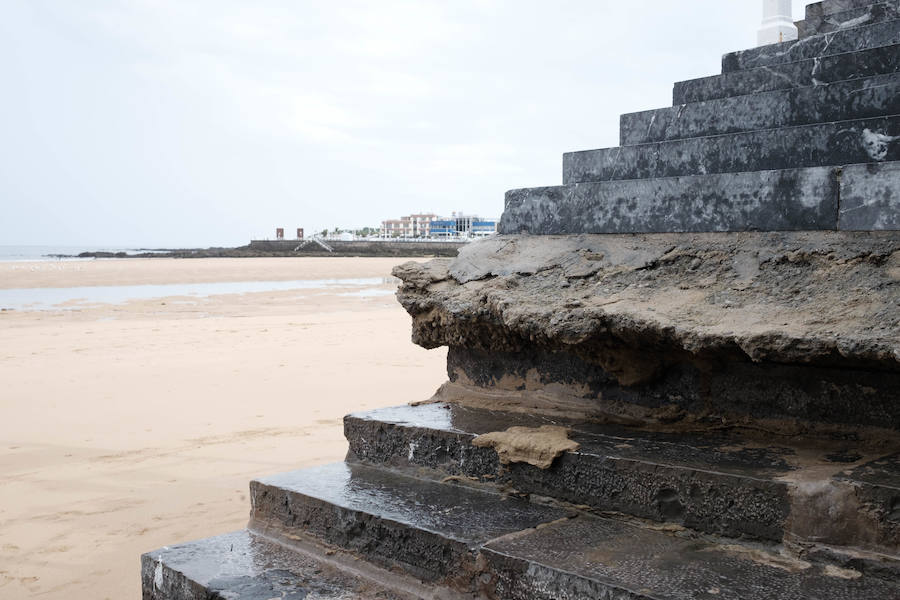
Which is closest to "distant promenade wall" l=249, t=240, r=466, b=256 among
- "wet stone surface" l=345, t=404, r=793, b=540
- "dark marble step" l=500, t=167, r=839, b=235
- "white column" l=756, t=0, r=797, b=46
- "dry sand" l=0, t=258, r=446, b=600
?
"dry sand" l=0, t=258, r=446, b=600

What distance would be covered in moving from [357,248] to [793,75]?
55864 mm

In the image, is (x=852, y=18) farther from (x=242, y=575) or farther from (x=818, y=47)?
(x=242, y=575)

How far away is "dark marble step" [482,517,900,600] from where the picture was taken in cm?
183

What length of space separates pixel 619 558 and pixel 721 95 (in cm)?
289

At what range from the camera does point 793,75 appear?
12.5 ft

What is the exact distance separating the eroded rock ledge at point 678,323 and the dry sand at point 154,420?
161 centimetres

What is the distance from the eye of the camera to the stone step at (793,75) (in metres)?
3.52

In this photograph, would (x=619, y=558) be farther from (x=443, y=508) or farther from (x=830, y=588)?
(x=443, y=508)

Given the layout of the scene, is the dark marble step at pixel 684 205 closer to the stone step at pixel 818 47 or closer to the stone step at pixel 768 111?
the stone step at pixel 768 111

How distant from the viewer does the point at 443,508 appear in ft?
8.55

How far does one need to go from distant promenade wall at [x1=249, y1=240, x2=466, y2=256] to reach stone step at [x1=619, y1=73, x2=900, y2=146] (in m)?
45.9

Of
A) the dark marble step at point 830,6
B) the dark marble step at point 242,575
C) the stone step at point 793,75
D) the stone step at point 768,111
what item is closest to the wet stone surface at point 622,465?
the dark marble step at point 242,575

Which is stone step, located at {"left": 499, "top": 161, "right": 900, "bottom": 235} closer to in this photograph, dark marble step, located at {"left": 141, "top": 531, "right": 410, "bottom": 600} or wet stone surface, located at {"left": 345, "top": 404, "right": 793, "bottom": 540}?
wet stone surface, located at {"left": 345, "top": 404, "right": 793, "bottom": 540}

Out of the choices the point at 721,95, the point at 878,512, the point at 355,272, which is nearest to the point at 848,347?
the point at 878,512
